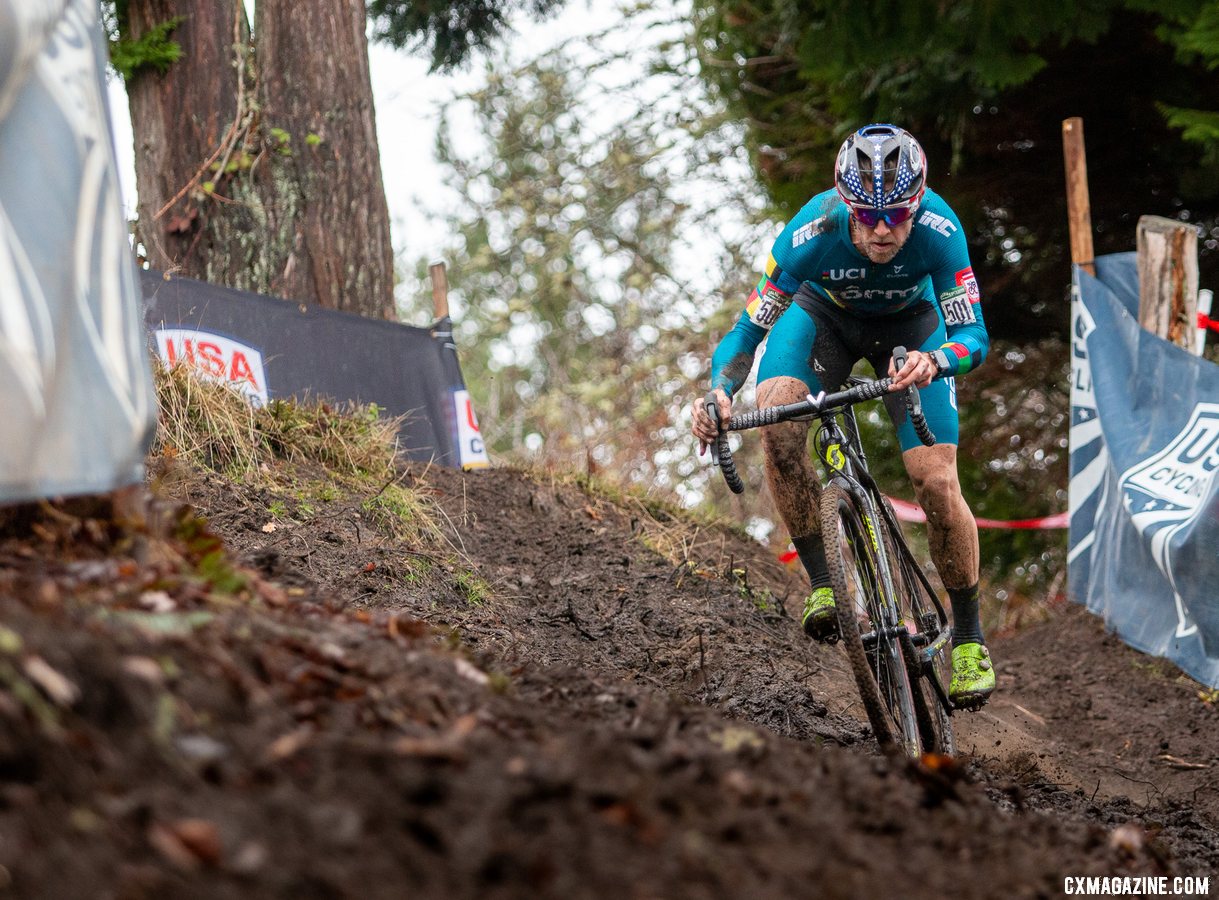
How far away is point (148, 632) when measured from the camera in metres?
2.51

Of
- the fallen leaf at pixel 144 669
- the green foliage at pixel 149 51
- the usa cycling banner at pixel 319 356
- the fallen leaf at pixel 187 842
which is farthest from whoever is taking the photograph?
the green foliage at pixel 149 51

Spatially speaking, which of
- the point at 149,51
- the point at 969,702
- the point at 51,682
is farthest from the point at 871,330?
the point at 149,51

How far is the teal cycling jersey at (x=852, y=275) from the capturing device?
17.7 feet

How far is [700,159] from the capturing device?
659 inches

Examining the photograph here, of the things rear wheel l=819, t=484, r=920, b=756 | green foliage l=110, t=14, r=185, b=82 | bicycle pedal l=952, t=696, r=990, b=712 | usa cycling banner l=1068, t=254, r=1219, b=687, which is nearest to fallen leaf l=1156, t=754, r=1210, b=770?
usa cycling banner l=1068, t=254, r=1219, b=687

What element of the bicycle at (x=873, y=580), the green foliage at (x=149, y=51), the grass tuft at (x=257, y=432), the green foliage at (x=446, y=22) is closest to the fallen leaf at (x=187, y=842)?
the bicycle at (x=873, y=580)

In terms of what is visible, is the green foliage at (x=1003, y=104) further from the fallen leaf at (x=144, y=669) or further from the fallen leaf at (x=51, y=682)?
the fallen leaf at (x=51, y=682)

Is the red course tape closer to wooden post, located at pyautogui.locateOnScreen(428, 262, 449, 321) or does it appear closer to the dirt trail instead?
wooden post, located at pyautogui.locateOnScreen(428, 262, 449, 321)

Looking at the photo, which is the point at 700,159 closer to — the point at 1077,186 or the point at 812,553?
the point at 1077,186

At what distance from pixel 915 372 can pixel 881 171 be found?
32.3 inches

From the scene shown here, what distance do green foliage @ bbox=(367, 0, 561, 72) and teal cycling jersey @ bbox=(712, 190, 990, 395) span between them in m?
5.89

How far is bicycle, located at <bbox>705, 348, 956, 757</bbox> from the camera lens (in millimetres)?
4793

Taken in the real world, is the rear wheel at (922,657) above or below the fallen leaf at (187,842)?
below

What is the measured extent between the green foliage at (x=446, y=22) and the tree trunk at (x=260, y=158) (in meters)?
1.70
